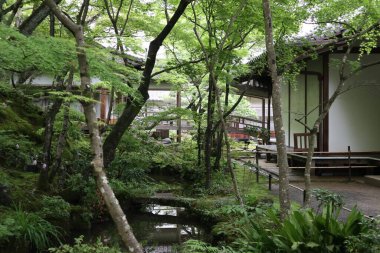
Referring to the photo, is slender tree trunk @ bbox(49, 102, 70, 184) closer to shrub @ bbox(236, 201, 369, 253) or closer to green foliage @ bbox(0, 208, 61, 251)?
green foliage @ bbox(0, 208, 61, 251)

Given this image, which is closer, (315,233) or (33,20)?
(315,233)

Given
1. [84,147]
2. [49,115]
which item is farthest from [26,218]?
[84,147]

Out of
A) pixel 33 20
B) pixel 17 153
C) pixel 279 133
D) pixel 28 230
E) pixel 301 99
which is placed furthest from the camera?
pixel 301 99

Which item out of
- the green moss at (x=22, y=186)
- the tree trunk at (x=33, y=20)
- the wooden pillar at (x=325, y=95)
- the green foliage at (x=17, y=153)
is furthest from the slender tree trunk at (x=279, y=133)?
the wooden pillar at (x=325, y=95)

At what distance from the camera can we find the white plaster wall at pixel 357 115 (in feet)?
46.8

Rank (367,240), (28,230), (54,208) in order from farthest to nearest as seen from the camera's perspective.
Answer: (54,208)
(28,230)
(367,240)

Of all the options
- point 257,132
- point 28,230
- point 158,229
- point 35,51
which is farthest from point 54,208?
point 257,132

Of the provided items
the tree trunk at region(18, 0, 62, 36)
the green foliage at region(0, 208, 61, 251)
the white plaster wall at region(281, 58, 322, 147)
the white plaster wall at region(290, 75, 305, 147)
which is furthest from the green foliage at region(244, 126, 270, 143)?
the green foliage at region(0, 208, 61, 251)

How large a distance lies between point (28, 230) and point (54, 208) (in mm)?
1156

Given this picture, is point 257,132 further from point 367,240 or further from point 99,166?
point 99,166

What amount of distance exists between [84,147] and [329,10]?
7.32 meters

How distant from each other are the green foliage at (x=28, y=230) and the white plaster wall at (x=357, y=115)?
10.1m

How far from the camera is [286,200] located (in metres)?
6.00

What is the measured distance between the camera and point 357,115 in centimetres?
1448
